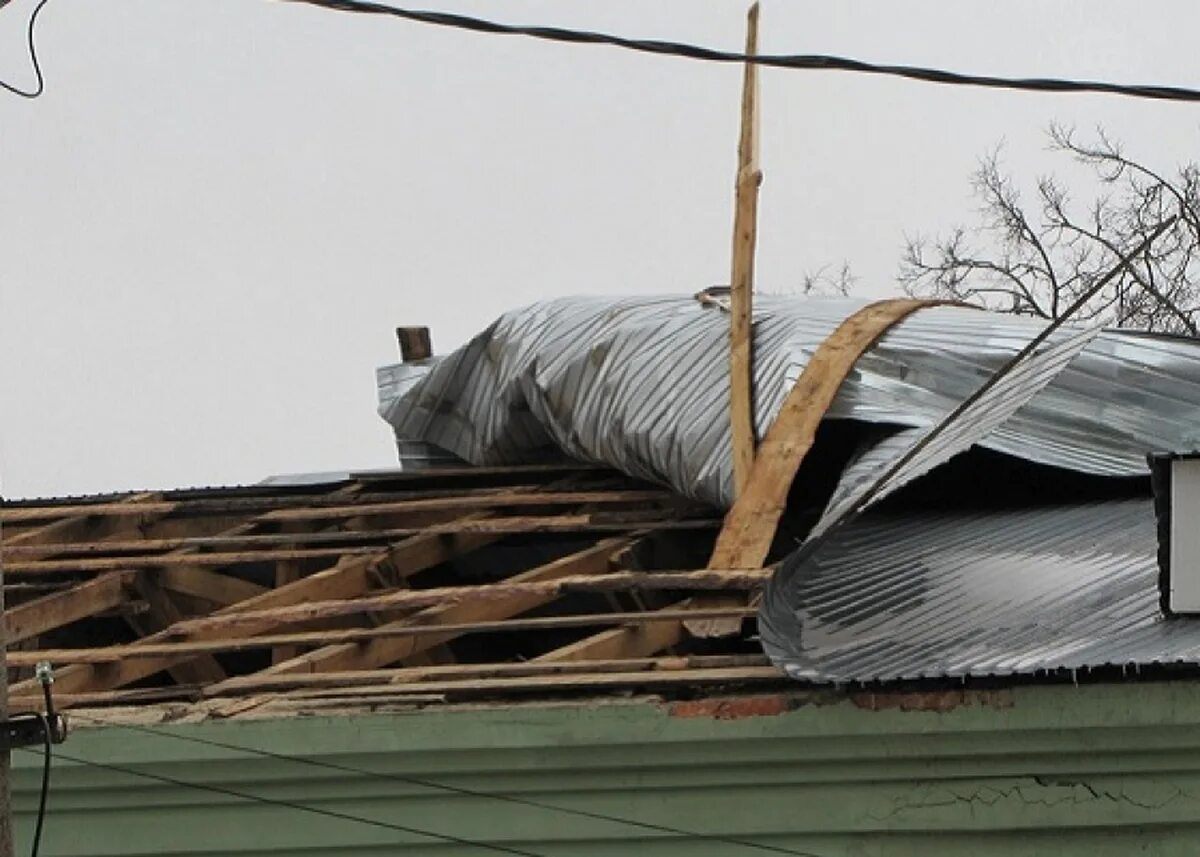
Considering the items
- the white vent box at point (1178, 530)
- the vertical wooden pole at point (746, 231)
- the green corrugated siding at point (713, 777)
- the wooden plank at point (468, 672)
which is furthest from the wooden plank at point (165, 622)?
the white vent box at point (1178, 530)

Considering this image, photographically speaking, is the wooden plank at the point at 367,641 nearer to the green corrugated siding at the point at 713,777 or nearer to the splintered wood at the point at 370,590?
the splintered wood at the point at 370,590

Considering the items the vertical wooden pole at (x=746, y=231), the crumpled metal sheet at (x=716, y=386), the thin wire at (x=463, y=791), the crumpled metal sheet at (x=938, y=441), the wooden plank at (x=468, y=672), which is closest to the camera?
the thin wire at (x=463, y=791)

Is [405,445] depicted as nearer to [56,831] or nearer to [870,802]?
[56,831]

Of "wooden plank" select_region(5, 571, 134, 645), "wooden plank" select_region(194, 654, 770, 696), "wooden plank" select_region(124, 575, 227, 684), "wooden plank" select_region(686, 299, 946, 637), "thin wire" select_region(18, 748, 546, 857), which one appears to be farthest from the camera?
"wooden plank" select_region(124, 575, 227, 684)

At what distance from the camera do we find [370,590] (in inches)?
291

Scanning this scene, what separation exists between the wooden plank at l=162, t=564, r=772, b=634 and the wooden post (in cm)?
392

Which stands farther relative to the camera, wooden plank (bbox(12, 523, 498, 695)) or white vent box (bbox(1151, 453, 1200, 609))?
wooden plank (bbox(12, 523, 498, 695))

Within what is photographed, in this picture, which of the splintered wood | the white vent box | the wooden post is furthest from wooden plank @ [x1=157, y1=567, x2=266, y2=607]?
the white vent box

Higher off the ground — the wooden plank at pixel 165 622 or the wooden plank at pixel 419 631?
the wooden plank at pixel 419 631

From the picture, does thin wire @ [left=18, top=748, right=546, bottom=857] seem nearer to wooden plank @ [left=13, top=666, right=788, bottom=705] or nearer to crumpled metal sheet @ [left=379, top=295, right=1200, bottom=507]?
wooden plank @ [left=13, top=666, right=788, bottom=705]

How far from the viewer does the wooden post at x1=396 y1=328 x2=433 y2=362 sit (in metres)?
10.7

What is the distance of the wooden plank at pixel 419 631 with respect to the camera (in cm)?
631

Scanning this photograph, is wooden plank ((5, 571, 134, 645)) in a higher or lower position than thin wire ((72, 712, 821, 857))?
higher

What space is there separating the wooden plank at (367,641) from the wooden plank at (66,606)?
0.35m
